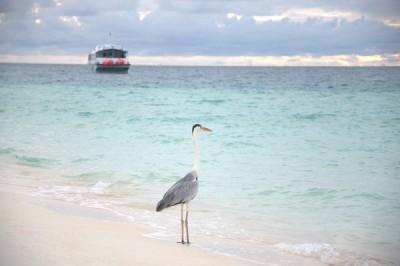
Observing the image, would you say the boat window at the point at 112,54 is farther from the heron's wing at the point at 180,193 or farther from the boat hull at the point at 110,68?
→ the heron's wing at the point at 180,193

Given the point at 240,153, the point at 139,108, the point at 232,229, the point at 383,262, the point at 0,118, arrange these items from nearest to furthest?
the point at 383,262, the point at 232,229, the point at 240,153, the point at 0,118, the point at 139,108

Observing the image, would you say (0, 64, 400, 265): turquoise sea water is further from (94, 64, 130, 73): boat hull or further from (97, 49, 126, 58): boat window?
(97, 49, 126, 58): boat window

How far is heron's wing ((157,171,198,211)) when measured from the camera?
586 cm

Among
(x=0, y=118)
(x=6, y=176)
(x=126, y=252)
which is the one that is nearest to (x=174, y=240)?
(x=126, y=252)

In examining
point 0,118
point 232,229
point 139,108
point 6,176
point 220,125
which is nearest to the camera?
point 232,229

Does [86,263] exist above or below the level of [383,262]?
above

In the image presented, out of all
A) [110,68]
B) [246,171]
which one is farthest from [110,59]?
[246,171]

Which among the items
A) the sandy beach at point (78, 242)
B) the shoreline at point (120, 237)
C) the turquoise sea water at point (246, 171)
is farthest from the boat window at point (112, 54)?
the sandy beach at point (78, 242)

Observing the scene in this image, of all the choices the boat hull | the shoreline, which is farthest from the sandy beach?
the boat hull

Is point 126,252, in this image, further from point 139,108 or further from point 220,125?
point 139,108

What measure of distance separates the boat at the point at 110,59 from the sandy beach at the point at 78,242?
194 feet

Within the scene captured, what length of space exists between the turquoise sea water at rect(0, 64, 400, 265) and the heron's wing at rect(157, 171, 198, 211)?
41cm

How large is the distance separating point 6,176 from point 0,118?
470 inches

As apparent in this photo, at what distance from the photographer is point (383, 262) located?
5.51 m
